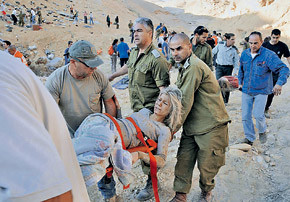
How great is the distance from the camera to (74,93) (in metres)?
2.30

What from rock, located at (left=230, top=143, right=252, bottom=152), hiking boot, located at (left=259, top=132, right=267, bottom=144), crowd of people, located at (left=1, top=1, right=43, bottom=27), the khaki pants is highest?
crowd of people, located at (left=1, top=1, right=43, bottom=27)

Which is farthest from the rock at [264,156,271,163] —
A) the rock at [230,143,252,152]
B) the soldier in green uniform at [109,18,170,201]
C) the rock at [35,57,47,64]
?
the rock at [35,57,47,64]

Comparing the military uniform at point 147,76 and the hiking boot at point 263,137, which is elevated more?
the military uniform at point 147,76

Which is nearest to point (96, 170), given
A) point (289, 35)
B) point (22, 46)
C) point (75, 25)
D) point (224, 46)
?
point (224, 46)

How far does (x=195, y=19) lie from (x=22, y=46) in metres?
32.8

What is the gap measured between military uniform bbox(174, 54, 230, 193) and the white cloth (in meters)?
1.79

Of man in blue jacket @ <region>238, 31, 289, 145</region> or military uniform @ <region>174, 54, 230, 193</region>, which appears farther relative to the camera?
man in blue jacket @ <region>238, 31, 289, 145</region>

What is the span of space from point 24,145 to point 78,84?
179cm

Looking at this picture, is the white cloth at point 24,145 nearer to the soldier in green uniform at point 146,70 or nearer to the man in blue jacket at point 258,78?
the soldier in green uniform at point 146,70

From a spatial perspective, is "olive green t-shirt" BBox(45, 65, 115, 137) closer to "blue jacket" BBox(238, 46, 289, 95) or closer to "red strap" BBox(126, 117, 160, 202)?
"red strap" BBox(126, 117, 160, 202)

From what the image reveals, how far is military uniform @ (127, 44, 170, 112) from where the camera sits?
276 centimetres

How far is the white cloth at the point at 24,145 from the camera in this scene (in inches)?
21.7

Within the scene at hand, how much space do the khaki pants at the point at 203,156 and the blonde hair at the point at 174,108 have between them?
0.27 metres

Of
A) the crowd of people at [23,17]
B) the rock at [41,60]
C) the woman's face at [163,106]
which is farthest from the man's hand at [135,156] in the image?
the crowd of people at [23,17]
